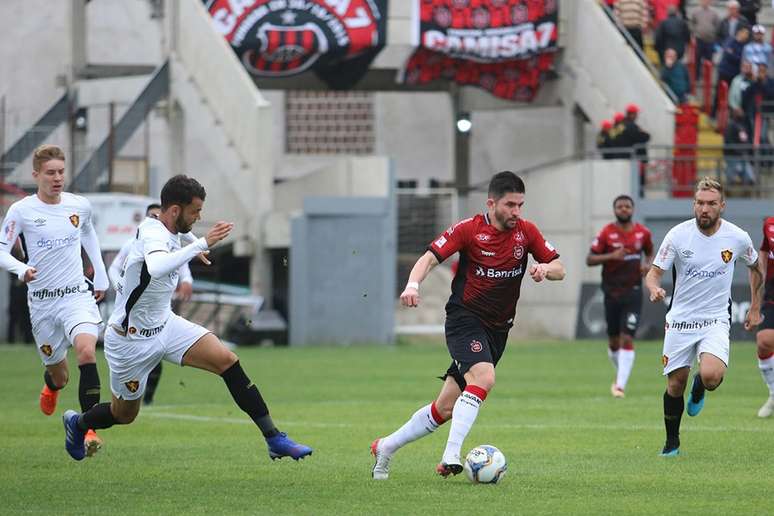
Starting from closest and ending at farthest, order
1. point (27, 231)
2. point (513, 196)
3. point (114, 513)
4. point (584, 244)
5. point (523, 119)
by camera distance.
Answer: point (114, 513), point (513, 196), point (27, 231), point (584, 244), point (523, 119)

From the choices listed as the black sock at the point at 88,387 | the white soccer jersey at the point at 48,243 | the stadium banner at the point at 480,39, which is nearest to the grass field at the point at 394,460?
the black sock at the point at 88,387

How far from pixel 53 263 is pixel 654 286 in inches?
204

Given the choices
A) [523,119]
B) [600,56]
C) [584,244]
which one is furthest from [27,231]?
[523,119]

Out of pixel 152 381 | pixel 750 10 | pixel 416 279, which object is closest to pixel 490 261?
pixel 416 279

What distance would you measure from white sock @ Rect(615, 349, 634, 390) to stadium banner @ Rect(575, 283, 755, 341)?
9390 millimetres

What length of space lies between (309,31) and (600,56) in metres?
6.63

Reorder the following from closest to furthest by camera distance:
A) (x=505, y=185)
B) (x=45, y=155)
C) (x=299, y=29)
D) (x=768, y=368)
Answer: (x=505, y=185) → (x=45, y=155) → (x=768, y=368) → (x=299, y=29)

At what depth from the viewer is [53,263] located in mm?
13750

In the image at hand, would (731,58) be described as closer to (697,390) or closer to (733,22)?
(733,22)

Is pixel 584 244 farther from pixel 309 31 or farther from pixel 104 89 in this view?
pixel 104 89

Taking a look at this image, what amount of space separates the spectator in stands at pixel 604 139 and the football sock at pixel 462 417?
22.9m

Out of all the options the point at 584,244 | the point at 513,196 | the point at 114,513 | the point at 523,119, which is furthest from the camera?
the point at 523,119

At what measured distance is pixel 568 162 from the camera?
116 ft

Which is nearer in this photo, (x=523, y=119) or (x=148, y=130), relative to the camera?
(x=148, y=130)
